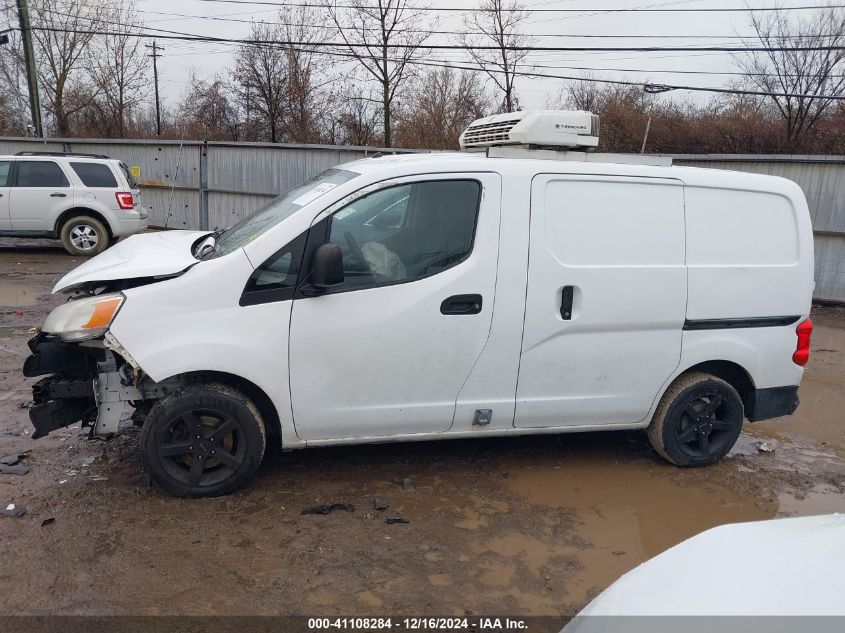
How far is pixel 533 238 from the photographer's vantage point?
13.1ft

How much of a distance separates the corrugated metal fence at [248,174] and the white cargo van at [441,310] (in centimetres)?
787

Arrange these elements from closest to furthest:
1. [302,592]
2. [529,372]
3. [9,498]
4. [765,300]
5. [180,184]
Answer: [302,592], [9,498], [529,372], [765,300], [180,184]

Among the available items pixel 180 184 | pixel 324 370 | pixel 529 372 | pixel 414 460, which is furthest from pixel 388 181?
pixel 180 184

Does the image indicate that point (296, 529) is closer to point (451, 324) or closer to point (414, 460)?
point (414, 460)

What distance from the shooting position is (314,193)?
4027 millimetres

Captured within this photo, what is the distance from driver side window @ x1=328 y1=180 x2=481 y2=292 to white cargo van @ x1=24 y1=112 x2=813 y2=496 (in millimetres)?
13

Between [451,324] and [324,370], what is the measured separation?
0.77 m

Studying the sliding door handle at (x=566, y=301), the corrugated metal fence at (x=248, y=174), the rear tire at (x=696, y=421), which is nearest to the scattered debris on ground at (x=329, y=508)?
the sliding door handle at (x=566, y=301)

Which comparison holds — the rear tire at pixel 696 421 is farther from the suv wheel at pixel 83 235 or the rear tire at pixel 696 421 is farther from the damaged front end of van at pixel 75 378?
the suv wheel at pixel 83 235

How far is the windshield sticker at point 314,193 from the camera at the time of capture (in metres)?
3.93

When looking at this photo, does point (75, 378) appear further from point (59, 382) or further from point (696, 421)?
point (696, 421)

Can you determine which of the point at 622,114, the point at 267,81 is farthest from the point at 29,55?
the point at 622,114

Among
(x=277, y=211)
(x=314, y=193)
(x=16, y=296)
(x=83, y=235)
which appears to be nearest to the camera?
(x=314, y=193)

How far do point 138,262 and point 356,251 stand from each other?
1266 mm
